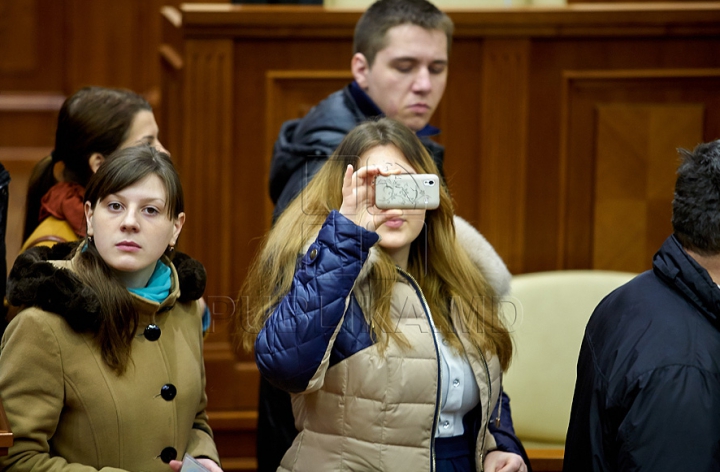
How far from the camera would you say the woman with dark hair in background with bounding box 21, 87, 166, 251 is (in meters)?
2.30

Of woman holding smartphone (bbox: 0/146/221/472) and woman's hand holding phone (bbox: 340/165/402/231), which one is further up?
woman's hand holding phone (bbox: 340/165/402/231)

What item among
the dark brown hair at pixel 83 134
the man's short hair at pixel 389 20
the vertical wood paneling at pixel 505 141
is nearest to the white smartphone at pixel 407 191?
the dark brown hair at pixel 83 134

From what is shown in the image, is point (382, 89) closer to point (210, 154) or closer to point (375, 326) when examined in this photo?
point (210, 154)

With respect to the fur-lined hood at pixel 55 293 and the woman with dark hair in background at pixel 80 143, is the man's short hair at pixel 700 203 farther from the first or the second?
the woman with dark hair in background at pixel 80 143

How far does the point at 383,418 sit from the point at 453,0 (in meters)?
2.35

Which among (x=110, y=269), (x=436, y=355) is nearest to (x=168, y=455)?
(x=110, y=269)

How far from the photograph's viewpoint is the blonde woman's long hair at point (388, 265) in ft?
6.57

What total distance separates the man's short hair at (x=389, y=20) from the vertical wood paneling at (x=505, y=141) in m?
0.44

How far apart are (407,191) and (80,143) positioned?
3.07 feet

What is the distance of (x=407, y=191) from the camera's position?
1883 mm

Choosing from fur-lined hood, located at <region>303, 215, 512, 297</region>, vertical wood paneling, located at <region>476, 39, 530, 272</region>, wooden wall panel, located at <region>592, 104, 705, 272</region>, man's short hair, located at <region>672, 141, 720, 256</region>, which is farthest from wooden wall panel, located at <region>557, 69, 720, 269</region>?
man's short hair, located at <region>672, 141, 720, 256</region>

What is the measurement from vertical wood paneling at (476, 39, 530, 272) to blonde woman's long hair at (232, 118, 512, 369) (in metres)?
1.09

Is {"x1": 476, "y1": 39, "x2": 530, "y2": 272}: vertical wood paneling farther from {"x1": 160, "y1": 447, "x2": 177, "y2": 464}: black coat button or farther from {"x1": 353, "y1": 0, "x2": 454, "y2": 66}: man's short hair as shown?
{"x1": 160, "y1": 447, "x2": 177, "y2": 464}: black coat button

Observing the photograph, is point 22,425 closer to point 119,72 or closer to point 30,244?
point 30,244
